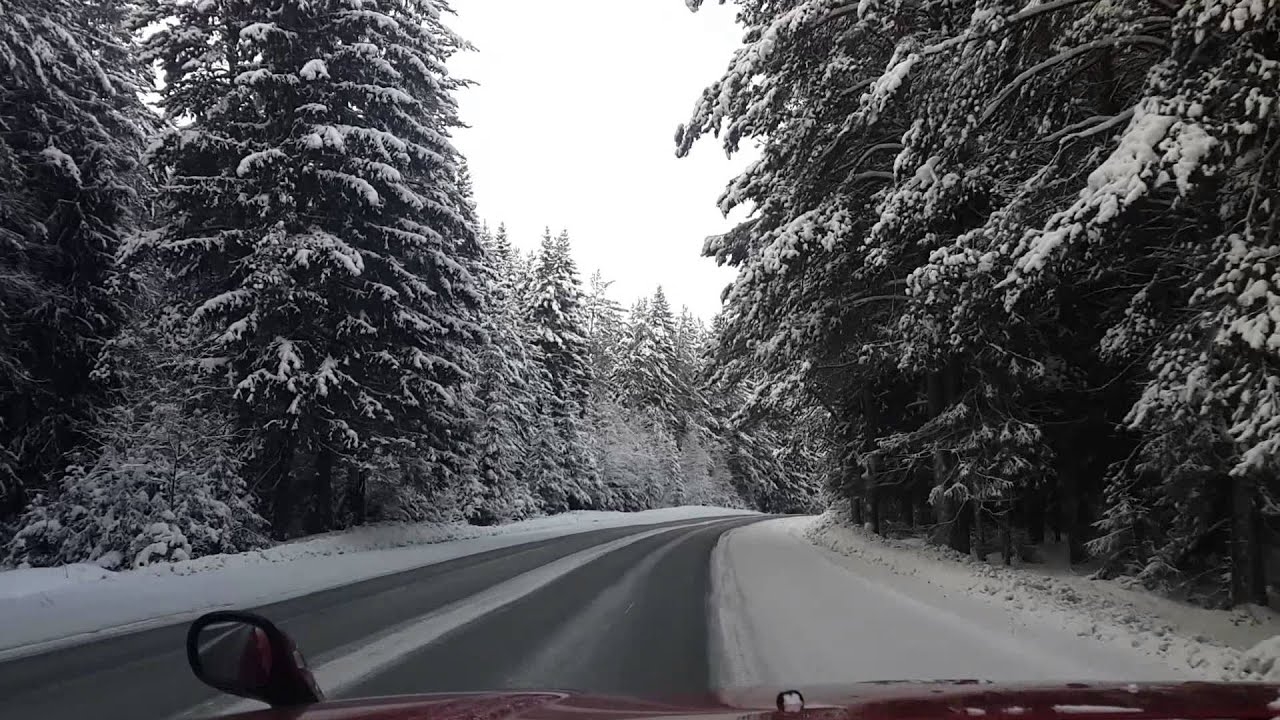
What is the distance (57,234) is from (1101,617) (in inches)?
778

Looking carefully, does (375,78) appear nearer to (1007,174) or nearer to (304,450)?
(304,450)

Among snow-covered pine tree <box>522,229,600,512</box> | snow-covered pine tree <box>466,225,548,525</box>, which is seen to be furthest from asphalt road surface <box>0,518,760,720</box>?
snow-covered pine tree <box>522,229,600,512</box>

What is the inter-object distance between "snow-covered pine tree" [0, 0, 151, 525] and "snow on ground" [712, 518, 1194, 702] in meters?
13.6

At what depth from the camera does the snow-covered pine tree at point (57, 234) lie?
46.9ft

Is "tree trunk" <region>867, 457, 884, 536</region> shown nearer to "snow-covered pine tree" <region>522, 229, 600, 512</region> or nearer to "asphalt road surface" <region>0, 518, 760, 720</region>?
"asphalt road surface" <region>0, 518, 760, 720</region>

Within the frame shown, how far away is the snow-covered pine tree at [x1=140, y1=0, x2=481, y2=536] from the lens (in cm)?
1520

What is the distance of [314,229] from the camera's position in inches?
625

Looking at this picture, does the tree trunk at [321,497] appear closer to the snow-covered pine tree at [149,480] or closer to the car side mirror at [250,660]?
the snow-covered pine tree at [149,480]

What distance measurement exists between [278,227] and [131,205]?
4.79m

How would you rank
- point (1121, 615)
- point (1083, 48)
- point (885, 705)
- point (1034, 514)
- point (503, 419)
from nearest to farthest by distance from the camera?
point (885, 705) → point (1083, 48) → point (1121, 615) → point (1034, 514) → point (503, 419)

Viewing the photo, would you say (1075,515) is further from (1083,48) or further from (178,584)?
(178,584)

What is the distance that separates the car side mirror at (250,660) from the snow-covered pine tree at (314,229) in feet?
44.6

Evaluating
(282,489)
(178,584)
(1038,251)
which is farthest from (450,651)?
(282,489)

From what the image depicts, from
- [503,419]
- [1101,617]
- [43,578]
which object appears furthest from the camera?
[503,419]
